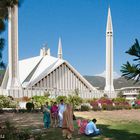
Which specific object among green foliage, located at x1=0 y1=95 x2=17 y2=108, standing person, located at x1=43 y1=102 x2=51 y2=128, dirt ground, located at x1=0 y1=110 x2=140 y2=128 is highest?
green foliage, located at x1=0 y1=95 x2=17 y2=108

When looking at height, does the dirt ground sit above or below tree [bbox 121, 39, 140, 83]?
below

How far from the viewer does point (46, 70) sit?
5731 cm

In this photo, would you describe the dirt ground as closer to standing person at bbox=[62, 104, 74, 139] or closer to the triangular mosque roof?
standing person at bbox=[62, 104, 74, 139]

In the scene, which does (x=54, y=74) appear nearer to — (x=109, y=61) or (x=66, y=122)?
(x=109, y=61)

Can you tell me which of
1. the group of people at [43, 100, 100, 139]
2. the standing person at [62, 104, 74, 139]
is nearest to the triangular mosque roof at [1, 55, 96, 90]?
the group of people at [43, 100, 100, 139]

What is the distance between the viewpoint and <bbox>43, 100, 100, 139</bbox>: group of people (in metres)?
11.5

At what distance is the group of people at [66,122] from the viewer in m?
11.5

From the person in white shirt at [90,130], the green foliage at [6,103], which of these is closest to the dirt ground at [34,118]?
the person in white shirt at [90,130]

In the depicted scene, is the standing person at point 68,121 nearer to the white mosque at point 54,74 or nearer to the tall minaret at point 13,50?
the tall minaret at point 13,50

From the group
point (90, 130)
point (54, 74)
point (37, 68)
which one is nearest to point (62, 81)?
point (54, 74)

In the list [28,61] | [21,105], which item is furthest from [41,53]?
[21,105]

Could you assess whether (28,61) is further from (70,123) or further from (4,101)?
(70,123)

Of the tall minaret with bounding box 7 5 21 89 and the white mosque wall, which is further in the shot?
the white mosque wall

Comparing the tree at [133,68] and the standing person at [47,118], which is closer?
the tree at [133,68]
